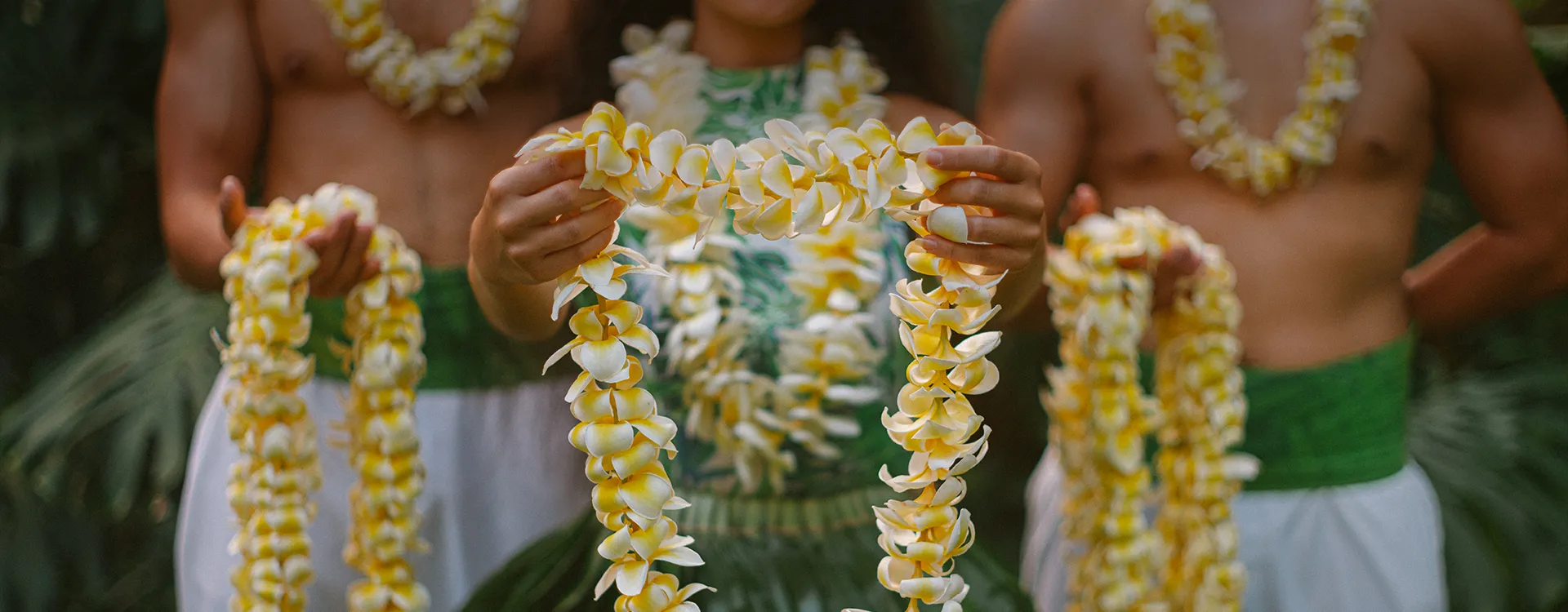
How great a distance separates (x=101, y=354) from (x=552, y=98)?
738mm

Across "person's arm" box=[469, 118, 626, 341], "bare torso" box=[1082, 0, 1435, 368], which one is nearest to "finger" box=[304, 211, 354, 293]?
"person's arm" box=[469, 118, 626, 341]

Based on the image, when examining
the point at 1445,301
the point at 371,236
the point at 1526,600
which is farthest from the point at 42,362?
the point at 1526,600

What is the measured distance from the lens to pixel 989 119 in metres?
1.01

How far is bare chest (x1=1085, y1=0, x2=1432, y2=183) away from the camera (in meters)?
0.95

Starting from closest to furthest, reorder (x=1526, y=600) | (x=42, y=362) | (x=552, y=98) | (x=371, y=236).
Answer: (x=371, y=236), (x=552, y=98), (x=1526, y=600), (x=42, y=362)

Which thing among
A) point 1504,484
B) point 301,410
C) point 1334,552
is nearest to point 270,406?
point 301,410

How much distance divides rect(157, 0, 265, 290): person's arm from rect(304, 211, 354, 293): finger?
26cm

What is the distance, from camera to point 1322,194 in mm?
949

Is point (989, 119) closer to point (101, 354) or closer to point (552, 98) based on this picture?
point (552, 98)

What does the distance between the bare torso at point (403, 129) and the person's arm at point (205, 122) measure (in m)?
0.03

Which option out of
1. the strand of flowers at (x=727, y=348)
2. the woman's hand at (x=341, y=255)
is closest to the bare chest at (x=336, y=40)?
the strand of flowers at (x=727, y=348)

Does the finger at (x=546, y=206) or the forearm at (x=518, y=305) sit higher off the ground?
the finger at (x=546, y=206)

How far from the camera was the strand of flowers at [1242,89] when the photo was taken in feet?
3.05

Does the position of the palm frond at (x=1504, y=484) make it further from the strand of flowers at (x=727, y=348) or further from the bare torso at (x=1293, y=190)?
the strand of flowers at (x=727, y=348)
